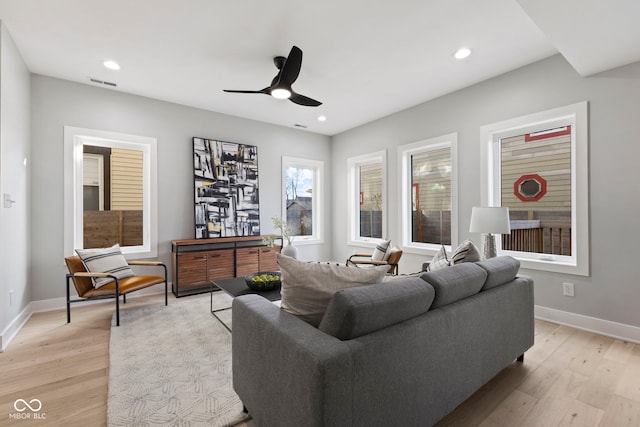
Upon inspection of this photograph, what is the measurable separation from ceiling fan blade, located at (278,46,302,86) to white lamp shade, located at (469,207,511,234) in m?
2.33

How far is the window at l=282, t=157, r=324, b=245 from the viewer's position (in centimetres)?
573

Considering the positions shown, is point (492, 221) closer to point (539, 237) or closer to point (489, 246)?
point (489, 246)

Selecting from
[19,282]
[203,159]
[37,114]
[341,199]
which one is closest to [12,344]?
[19,282]

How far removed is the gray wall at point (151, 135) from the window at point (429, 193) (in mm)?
2045

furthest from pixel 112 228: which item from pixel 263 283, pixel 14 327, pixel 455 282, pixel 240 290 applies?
pixel 455 282

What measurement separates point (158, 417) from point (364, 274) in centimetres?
147

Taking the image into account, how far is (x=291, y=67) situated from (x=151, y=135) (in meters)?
2.70

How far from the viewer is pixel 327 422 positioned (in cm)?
107

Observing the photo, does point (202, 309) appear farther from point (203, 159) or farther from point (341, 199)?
point (341, 199)

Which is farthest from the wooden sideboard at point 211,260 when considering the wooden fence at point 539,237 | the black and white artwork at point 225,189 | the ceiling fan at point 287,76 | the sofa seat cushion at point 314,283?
the wooden fence at point 539,237

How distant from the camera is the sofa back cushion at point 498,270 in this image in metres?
1.99

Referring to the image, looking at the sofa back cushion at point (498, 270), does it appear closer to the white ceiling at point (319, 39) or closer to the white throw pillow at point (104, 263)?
the white ceiling at point (319, 39)

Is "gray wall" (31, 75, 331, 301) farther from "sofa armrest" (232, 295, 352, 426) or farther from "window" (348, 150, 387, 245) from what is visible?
"sofa armrest" (232, 295, 352, 426)

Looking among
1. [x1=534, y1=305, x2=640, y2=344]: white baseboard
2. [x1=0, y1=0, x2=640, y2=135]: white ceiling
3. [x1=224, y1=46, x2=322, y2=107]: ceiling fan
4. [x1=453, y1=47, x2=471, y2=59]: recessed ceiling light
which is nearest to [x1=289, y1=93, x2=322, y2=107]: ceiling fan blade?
[x1=224, y1=46, x2=322, y2=107]: ceiling fan
